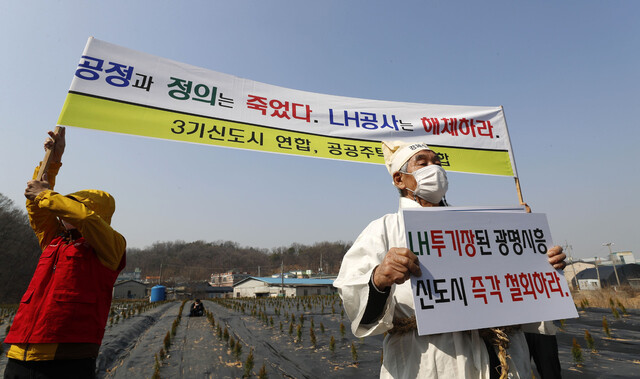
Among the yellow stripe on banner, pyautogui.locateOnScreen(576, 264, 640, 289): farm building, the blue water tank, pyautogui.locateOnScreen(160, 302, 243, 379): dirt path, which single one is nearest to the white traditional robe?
the yellow stripe on banner

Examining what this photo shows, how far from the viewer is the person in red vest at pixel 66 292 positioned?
1.66 meters

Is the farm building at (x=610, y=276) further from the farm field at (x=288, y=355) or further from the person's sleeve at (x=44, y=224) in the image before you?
the person's sleeve at (x=44, y=224)

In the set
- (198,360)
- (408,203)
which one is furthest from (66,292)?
(198,360)

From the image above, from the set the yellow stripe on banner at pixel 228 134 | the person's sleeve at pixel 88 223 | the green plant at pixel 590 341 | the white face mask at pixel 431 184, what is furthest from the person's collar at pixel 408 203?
the green plant at pixel 590 341

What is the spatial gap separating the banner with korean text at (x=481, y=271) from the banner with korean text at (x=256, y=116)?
5.33ft

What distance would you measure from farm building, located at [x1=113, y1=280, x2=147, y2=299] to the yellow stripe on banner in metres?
62.8

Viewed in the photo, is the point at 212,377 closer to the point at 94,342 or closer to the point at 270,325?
the point at 94,342

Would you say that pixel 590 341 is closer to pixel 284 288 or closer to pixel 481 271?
pixel 481 271

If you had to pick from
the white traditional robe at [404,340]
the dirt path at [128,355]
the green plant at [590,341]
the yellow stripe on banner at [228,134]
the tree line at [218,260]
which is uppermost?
the tree line at [218,260]

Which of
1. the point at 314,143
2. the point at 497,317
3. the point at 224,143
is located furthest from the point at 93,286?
the point at 497,317

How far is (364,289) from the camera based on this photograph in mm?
1259

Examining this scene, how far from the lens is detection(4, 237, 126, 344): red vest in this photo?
1.68m

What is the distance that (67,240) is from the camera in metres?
1.96

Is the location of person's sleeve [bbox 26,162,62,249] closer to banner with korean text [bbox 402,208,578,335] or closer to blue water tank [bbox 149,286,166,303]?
banner with korean text [bbox 402,208,578,335]
